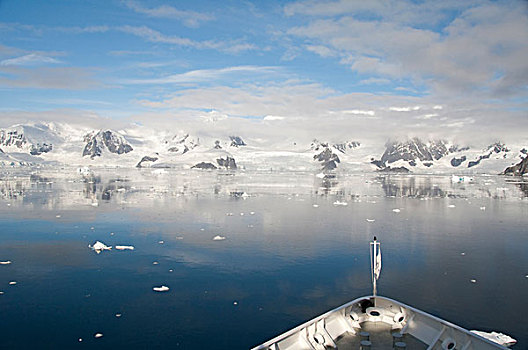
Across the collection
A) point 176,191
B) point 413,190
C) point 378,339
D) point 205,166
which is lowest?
point 378,339

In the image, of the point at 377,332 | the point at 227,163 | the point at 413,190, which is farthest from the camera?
the point at 227,163

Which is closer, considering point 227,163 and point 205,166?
point 205,166

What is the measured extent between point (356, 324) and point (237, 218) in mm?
19172

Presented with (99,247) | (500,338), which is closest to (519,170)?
(99,247)

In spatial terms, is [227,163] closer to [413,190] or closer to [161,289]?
[413,190]

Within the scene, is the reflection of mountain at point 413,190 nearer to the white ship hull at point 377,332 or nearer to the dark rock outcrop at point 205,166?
the white ship hull at point 377,332

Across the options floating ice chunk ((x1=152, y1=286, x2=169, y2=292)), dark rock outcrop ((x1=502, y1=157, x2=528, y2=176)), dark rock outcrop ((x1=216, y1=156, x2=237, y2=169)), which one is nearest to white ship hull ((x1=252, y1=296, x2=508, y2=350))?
floating ice chunk ((x1=152, y1=286, x2=169, y2=292))

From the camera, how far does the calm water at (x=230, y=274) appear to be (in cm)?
1142

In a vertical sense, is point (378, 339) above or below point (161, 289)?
below

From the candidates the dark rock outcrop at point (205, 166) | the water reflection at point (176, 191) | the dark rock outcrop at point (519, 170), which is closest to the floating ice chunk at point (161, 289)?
the water reflection at point (176, 191)

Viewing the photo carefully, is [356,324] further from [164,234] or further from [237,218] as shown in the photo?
[237,218]

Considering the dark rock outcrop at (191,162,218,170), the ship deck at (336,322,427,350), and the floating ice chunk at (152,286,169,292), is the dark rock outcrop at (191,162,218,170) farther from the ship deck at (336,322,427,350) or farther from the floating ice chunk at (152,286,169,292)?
the ship deck at (336,322,427,350)

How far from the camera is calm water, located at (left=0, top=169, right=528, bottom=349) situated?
11.4 m

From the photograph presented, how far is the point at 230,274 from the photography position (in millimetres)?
16188
